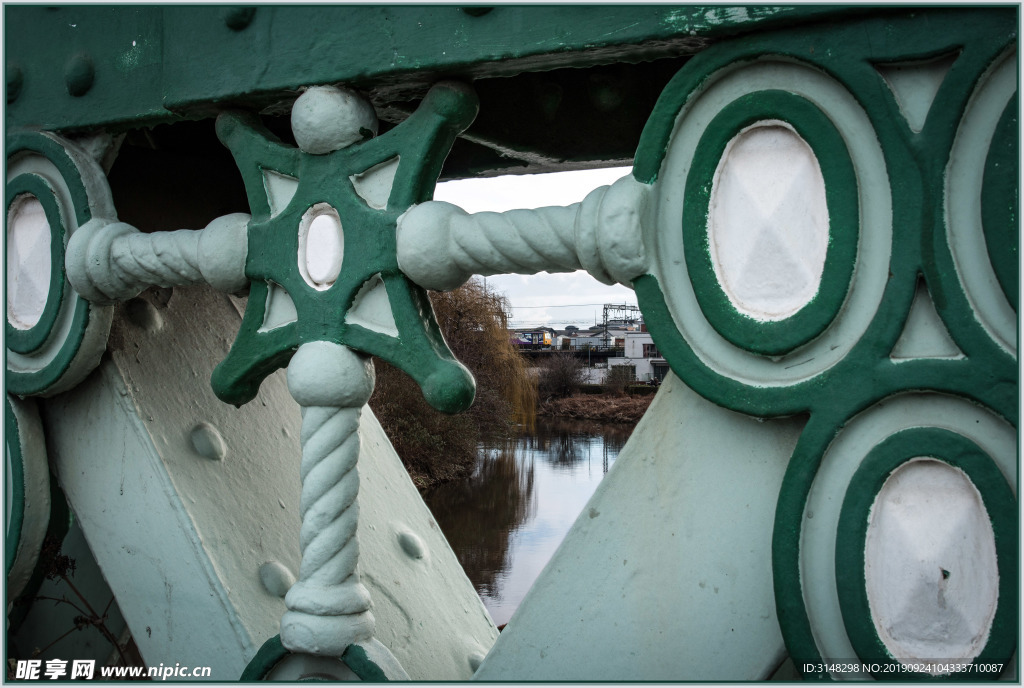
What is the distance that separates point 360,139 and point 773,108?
0.81m

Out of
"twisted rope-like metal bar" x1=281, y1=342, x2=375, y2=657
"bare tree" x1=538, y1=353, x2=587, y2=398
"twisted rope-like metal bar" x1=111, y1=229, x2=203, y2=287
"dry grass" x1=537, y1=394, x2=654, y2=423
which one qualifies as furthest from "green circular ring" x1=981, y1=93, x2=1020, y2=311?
"bare tree" x1=538, y1=353, x2=587, y2=398

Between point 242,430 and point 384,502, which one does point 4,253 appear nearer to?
point 242,430

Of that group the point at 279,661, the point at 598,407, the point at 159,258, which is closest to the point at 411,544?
the point at 279,661

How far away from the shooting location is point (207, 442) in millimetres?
2258

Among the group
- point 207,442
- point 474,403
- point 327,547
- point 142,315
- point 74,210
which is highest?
point 74,210

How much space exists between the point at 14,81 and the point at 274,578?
1349mm

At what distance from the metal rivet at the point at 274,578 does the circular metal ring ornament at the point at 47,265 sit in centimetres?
64

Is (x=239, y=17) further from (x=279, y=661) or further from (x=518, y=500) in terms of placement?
(x=518, y=500)

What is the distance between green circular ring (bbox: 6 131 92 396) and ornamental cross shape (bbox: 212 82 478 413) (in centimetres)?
44

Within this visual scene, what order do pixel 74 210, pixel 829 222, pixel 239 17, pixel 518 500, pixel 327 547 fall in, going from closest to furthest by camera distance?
pixel 829 222
pixel 327 547
pixel 239 17
pixel 74 210
pixel 518 500

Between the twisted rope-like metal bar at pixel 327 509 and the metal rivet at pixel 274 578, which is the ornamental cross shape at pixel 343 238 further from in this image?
the metal rivet at pixel 274 578

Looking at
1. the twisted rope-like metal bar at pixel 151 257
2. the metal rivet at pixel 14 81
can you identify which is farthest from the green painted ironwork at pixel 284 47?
the twisted rope-like metal bar at pixel 151 257

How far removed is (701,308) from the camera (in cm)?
146

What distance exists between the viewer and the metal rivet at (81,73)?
2.04m
